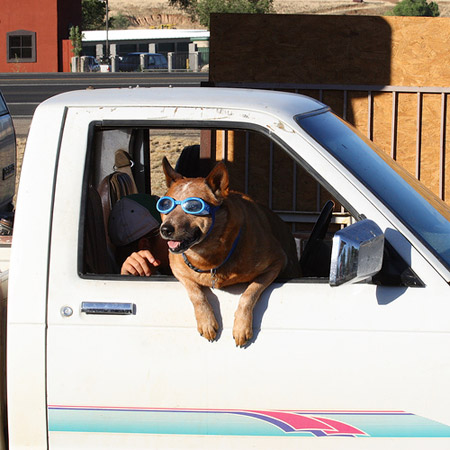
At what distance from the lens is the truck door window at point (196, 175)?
3.33 metres

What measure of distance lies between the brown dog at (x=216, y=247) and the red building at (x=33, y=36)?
53051 mm

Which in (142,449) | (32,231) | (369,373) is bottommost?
(142,449)

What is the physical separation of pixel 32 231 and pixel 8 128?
5701mm

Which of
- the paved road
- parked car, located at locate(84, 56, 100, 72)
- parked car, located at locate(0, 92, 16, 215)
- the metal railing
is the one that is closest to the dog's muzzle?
parked car, located at locate(0, 92, 16, 215)

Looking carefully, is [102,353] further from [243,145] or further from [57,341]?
[243,145]

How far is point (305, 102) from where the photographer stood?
3.30m

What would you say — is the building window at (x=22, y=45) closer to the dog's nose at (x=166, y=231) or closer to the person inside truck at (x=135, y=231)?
the person inside truck at (x=135, y=231)

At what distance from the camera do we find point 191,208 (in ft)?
9.02

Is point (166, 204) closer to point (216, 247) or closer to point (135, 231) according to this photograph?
point (216, 247)

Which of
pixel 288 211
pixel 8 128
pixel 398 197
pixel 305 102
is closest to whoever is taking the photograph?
pixel 398 197

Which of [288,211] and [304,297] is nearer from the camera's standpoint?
[304,297]

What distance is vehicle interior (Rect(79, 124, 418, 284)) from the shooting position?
3271 millimetres

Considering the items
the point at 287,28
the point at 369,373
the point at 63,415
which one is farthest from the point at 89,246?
the point at 287,28

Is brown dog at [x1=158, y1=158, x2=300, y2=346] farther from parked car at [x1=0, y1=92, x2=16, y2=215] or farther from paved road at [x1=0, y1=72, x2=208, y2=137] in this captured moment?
paved road at [x1=0, y1=72, x2=208, y2=137]
